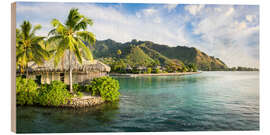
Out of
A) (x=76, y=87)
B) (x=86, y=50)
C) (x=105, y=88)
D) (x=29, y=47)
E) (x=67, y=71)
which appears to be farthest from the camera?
(x=67, y=71)

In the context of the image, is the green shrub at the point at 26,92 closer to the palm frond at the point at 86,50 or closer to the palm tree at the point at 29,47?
the palm tree at the point at 29,47

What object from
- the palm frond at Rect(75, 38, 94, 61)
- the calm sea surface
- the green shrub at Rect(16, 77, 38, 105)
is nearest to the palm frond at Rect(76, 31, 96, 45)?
the palm frond at Rect(75, 38, 94, 61)

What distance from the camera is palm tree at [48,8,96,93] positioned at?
6.20 meters

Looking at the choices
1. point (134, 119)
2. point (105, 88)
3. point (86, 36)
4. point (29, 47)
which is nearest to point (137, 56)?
point (105, 88)

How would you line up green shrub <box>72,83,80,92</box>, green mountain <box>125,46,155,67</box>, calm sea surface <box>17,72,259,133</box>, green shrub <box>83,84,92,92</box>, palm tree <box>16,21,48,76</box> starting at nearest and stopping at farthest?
calm sea surface <box>17,72,259,133</box> < palm tree <box>16,21,48,76</box> < green shrub <box>72,83,80,92</box> < green shrub <box>83,84,92,92</box> < green mountain <box>125,46,155,67</box>

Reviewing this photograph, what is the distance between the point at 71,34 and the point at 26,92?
280cm

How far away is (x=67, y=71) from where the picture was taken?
8.21 m

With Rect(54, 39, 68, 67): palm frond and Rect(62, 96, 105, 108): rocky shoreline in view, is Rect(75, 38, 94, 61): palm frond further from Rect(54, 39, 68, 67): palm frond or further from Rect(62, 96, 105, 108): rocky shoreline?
Rect(62, 96, 105, 108): rocky shoreline

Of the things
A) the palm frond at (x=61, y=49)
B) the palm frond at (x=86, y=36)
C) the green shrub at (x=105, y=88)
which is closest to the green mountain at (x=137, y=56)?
the green shrub at (x=105, y=88)

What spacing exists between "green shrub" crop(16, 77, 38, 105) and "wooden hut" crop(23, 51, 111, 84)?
1738 mm

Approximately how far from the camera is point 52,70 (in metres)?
8.10

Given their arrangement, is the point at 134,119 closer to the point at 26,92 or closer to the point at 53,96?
the point at 53,96
